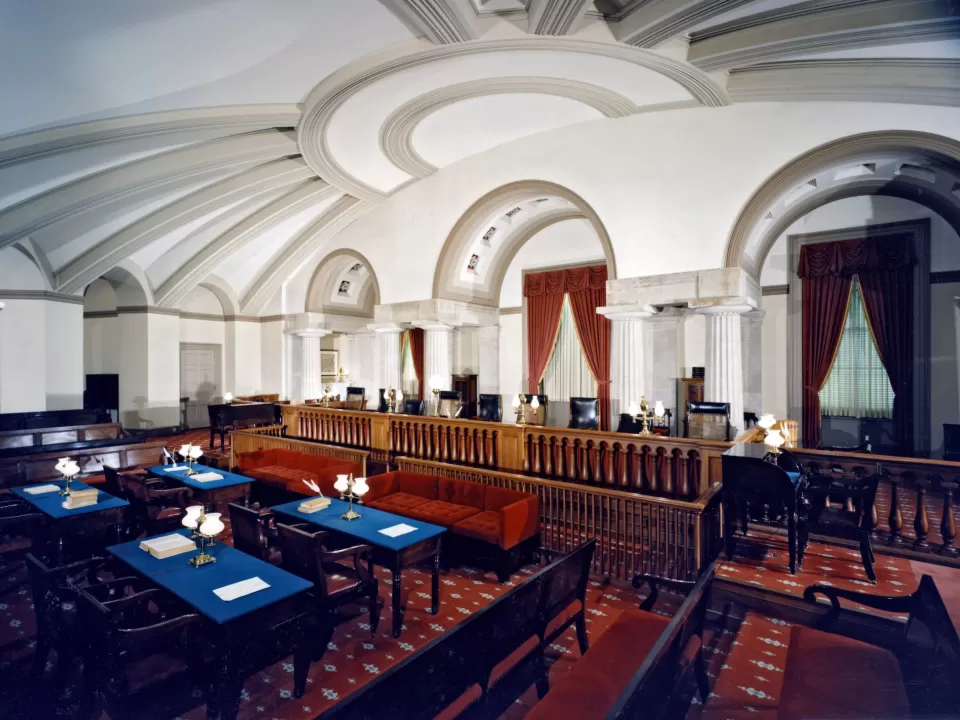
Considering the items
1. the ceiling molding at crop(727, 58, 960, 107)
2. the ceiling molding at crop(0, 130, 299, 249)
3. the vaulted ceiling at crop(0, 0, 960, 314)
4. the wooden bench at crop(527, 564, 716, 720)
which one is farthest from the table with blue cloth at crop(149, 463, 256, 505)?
the ceiling molding at crop(727, 58, 960, 107)

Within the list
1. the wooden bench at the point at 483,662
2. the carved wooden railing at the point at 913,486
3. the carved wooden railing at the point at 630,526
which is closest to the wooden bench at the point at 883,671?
the wooden bench at the point at 483,662

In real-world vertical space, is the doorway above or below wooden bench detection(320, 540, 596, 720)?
above

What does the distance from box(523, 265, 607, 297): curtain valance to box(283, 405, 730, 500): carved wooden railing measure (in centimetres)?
596

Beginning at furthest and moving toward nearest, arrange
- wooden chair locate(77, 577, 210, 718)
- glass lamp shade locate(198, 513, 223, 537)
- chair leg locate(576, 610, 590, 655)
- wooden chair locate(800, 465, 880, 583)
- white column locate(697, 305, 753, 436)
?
white column locate(697, 305, 753, 436) → wooden chair locate(800, 465, 880, 583) → glass lamp shade locate(198, 513, 223, 537) → chair leg locate(576, 610, 590, 655) → wooden chair locate(77, 577, 210, 718)

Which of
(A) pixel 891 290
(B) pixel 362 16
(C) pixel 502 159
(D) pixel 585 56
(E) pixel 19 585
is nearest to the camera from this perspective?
(E) pixel 19 585

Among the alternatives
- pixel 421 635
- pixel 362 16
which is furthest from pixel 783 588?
pixel 362 16

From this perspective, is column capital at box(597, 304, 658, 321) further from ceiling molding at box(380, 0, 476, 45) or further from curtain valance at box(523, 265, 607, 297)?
ceiling molding at box(380, 0, 476, 45)

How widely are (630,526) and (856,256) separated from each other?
24.6 feet

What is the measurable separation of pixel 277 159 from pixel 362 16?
14.8 ft

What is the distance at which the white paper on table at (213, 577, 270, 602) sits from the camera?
10.00ft

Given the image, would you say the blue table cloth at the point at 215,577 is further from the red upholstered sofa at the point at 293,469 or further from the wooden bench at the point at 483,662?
the red upholstered sofa at the point at 293,469

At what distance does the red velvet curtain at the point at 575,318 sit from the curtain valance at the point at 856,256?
4.00 metres

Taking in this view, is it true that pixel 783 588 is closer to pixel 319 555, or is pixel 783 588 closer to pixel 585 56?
pixel 319 555

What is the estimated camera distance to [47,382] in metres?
10.7
